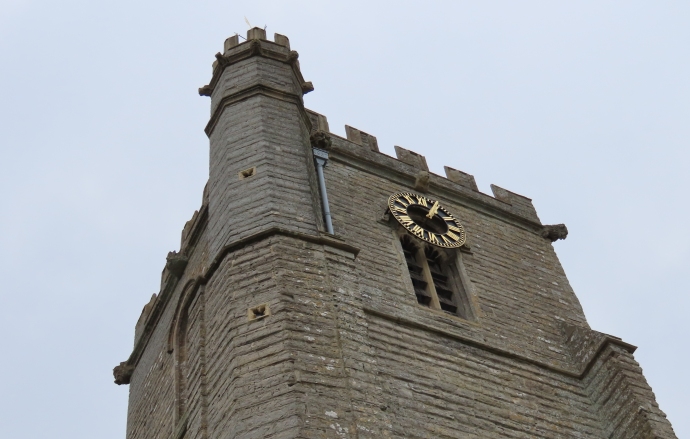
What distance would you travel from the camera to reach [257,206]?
1496 cm

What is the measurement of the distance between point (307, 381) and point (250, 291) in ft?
6.33

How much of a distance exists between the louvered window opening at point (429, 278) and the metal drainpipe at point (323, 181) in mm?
1577

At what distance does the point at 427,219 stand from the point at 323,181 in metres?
2.33

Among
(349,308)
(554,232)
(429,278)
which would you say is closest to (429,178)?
(554,232)

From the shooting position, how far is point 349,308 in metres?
13.3

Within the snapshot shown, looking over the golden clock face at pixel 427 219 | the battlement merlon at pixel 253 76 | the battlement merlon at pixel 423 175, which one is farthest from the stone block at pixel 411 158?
the battlement merlon at pixel 253 76

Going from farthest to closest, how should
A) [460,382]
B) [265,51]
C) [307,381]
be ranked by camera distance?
[265,51] < [460,382] < [307,381]

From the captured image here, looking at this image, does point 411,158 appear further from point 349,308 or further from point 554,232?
point 349,308

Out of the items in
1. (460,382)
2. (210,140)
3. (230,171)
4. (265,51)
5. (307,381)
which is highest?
(265,51)

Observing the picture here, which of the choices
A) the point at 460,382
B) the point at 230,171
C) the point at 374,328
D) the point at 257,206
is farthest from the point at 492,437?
the point at 230,171

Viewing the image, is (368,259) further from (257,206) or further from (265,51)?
(265,51)

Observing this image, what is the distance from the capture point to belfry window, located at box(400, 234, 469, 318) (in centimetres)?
1681

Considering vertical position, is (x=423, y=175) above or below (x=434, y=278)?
above

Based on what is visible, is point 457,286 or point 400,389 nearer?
point 400,389
